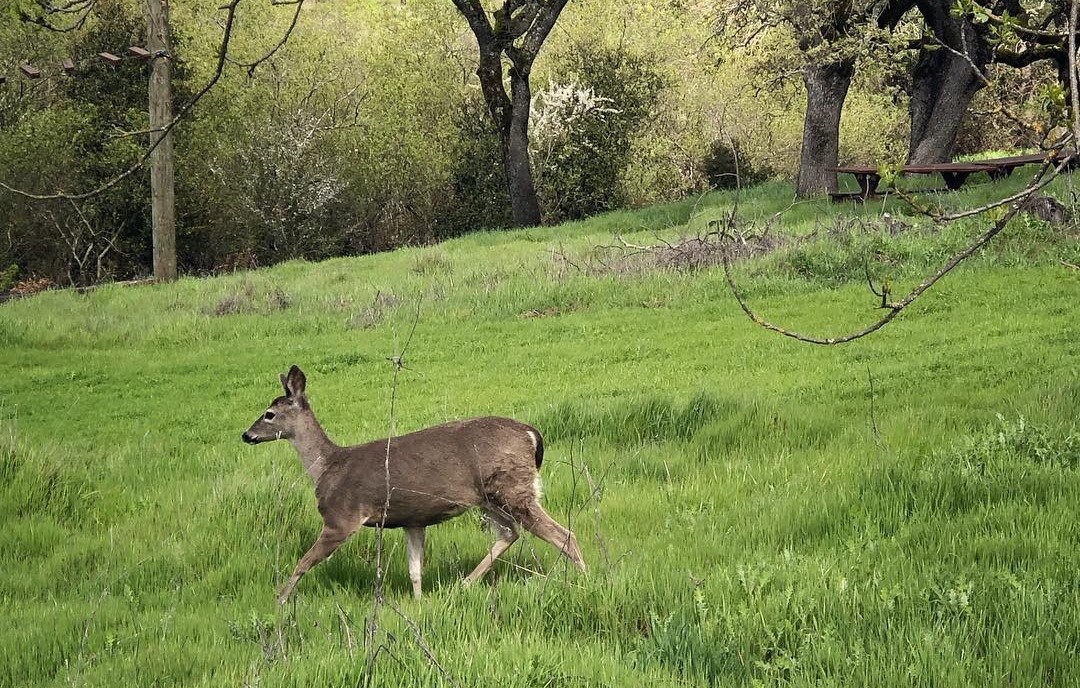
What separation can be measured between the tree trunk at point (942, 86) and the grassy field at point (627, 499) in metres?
8.43

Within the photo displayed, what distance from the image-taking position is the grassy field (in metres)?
4.48

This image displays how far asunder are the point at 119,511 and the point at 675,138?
3062cm

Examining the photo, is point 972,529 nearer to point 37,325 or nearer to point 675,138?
point 37,325

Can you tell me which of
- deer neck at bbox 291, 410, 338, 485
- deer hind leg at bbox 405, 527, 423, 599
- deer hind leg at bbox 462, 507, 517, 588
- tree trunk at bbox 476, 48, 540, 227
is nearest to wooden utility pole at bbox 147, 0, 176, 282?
tree trunk at bbox 476, 48, 540, 227

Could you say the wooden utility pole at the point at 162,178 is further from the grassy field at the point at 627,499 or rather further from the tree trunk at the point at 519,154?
the tree trunk at the point at 519,154

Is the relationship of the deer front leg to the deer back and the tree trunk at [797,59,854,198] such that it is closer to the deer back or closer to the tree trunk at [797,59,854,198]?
the deer back

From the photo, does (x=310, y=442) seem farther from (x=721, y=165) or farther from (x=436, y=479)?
(x=721, y=165)

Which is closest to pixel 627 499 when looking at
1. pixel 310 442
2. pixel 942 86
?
pixel 310 442

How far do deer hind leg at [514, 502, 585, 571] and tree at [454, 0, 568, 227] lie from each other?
78.8 ft

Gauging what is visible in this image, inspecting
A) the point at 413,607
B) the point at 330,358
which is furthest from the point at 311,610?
the point at 330,358

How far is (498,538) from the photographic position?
6.25 m

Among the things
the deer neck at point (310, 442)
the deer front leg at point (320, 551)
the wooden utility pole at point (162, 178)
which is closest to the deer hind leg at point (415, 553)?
the deer front leg at point (320, 551)

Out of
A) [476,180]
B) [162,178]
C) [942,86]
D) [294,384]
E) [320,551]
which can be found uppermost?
[942,86]

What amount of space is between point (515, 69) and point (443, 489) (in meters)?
24.3
